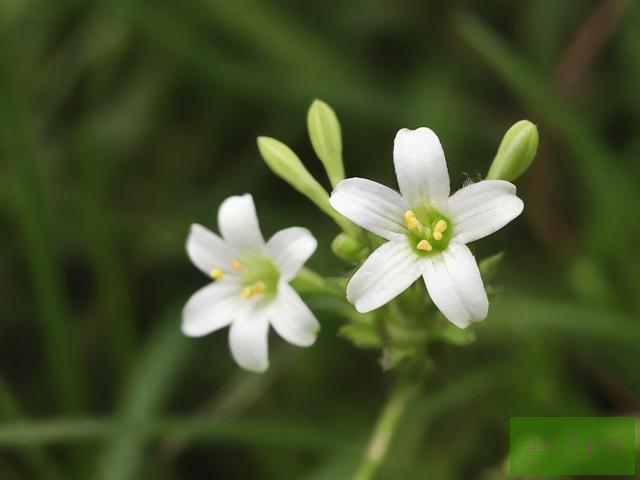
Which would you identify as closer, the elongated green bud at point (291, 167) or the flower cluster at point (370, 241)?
the flower cluster at point (370, 241)

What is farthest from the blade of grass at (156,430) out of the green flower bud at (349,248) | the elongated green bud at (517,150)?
the elongated green bud at (517,150)

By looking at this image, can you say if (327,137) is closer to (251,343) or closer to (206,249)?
(206,249)

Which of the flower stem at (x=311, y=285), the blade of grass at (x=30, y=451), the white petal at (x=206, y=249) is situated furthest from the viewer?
the blade of grass at (x=30, y=451)

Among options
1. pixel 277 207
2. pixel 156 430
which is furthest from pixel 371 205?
pixel 277 207

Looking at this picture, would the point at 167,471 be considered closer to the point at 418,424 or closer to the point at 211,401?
the point at 211,401

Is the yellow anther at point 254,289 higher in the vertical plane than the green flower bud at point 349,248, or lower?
higher

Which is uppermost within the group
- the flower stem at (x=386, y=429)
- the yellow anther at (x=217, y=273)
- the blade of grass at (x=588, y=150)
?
the blade of grass at (x=588, y=150)

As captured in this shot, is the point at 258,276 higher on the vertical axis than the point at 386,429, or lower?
higher

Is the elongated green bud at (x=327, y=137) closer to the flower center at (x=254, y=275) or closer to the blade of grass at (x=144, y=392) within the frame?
the flower center at (x=254, y=275)
